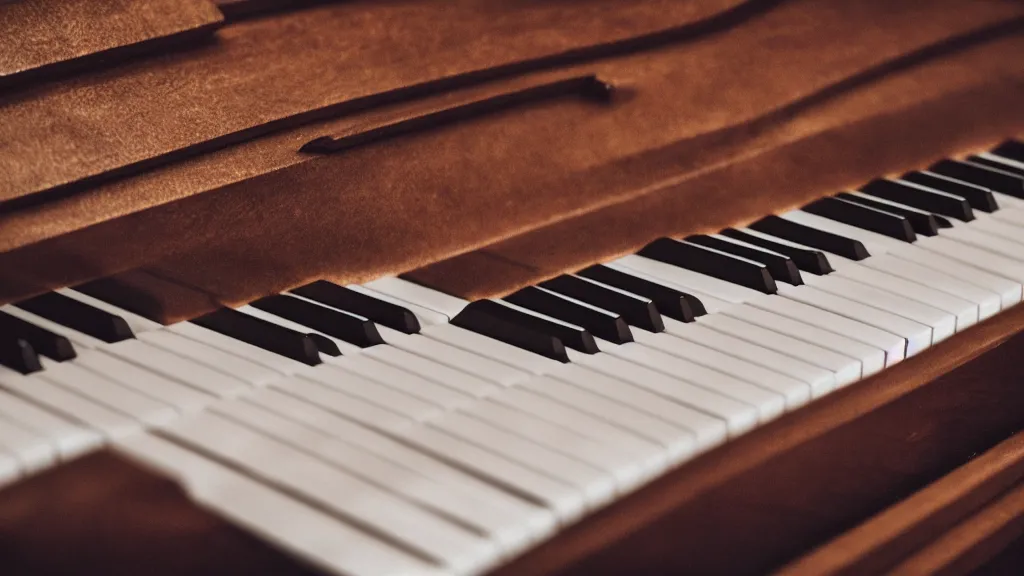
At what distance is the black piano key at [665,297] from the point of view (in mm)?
1300

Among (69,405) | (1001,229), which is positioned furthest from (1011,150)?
(69,405)

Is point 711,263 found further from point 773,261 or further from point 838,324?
point 838,324

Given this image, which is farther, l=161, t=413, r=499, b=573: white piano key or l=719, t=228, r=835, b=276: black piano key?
l=719, t=228, r=835, b=276: black piano key

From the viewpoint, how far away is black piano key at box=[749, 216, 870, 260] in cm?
152

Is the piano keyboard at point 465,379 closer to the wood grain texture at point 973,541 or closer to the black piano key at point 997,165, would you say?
the wood grain texture at point 973,541

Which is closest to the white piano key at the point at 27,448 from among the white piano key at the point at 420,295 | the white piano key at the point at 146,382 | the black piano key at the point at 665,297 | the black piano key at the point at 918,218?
the white piano key at the point at 146,382

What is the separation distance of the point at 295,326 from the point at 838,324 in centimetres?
61

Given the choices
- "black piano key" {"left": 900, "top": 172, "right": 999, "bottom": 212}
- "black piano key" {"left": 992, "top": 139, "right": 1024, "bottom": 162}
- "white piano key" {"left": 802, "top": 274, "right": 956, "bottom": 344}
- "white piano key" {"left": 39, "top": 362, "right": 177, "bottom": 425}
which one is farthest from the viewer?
"black piano key" {"left": 992, "top": 139, "right": 1024, "bottom": 162}

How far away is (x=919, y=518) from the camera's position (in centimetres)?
141

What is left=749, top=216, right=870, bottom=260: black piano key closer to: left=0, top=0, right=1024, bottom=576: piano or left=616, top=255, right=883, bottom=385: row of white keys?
left=0, top=0, right=1024, bottom=576: piano

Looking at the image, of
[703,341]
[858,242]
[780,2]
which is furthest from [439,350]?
[780,2]

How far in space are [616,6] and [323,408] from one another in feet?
2.83

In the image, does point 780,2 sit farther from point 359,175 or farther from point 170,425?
point 170,425

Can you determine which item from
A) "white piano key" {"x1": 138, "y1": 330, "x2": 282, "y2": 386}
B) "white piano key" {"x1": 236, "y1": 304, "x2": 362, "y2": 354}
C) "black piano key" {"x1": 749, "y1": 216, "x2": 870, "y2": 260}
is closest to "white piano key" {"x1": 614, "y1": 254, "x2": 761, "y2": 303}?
"black piano key" {"x1": 749, "y1": 216, "x2": 870, "y2": 260}
